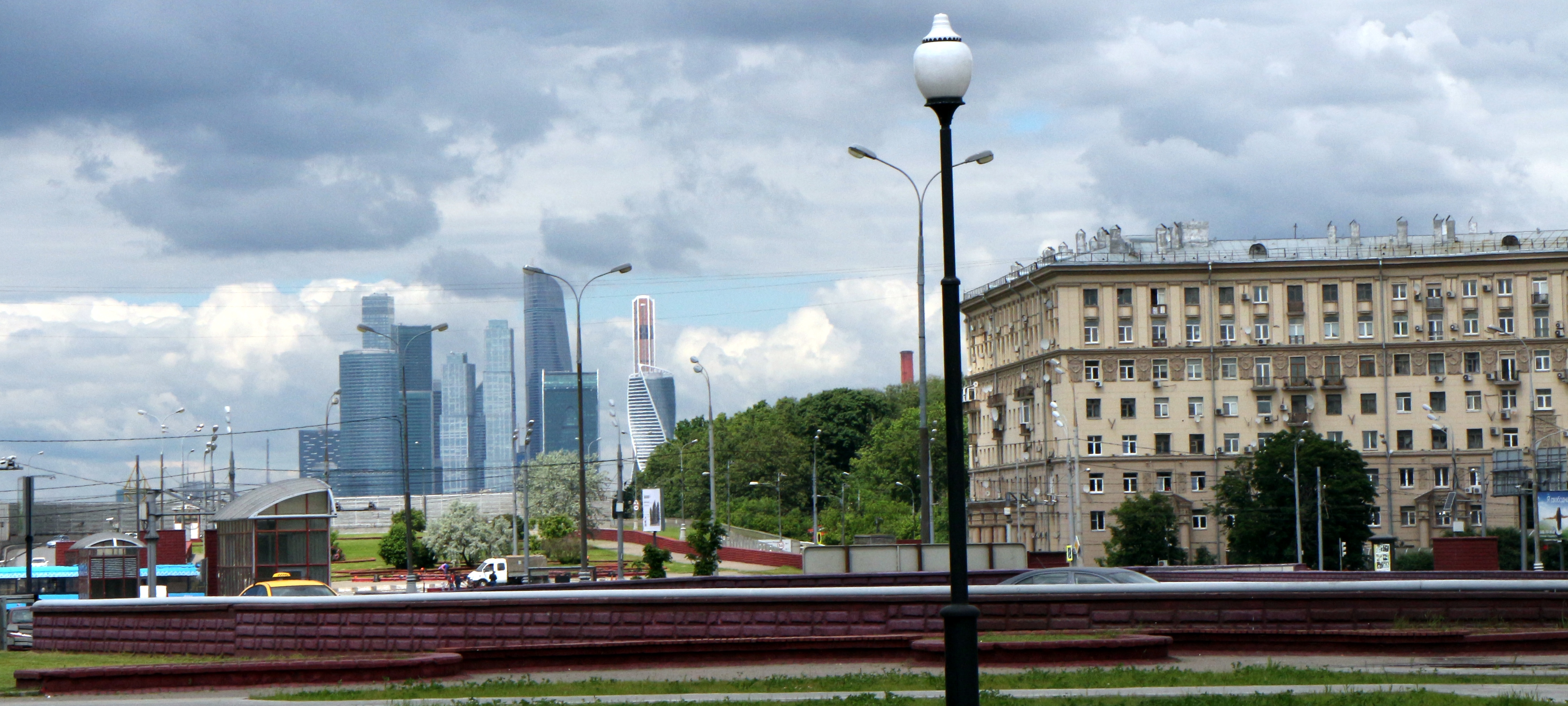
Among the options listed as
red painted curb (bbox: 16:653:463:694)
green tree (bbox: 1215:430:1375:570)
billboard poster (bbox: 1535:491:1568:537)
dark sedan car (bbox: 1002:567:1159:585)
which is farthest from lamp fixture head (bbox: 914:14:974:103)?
green tree (bbox: 1215:430:1375:570)

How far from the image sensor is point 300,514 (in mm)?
50281

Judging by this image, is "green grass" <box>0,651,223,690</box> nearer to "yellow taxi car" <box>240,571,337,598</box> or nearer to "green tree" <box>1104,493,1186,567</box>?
"yellow taxi car" <box>240,571,337,598</box>

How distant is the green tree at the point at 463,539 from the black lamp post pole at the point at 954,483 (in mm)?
85994

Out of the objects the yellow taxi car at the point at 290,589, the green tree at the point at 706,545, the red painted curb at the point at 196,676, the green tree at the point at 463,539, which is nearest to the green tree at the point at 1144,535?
the green tree at the point at 463,539

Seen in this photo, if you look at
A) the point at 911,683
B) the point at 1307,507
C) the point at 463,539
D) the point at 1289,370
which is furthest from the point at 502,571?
the point at 1289,370

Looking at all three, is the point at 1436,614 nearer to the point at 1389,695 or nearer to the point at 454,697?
the point at 1389,695

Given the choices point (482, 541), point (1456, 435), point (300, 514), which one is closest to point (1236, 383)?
point (1456, 435)

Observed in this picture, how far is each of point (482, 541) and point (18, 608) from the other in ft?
182

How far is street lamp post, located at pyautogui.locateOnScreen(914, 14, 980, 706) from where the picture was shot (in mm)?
11156

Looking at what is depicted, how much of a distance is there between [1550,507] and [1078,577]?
42.1 metres

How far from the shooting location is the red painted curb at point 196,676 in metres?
19.8

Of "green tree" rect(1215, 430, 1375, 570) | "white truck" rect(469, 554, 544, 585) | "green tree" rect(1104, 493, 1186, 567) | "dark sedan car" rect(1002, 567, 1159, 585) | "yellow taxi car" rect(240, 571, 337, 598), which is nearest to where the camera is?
"dark sedan car" rect(1002, 567, 1159, 585)

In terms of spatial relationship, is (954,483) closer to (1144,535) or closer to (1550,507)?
(1550,507)

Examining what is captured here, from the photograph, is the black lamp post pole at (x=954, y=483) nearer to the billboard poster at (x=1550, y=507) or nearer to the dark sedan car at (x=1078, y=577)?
the dark sedan car at (x=1078, y=577)
